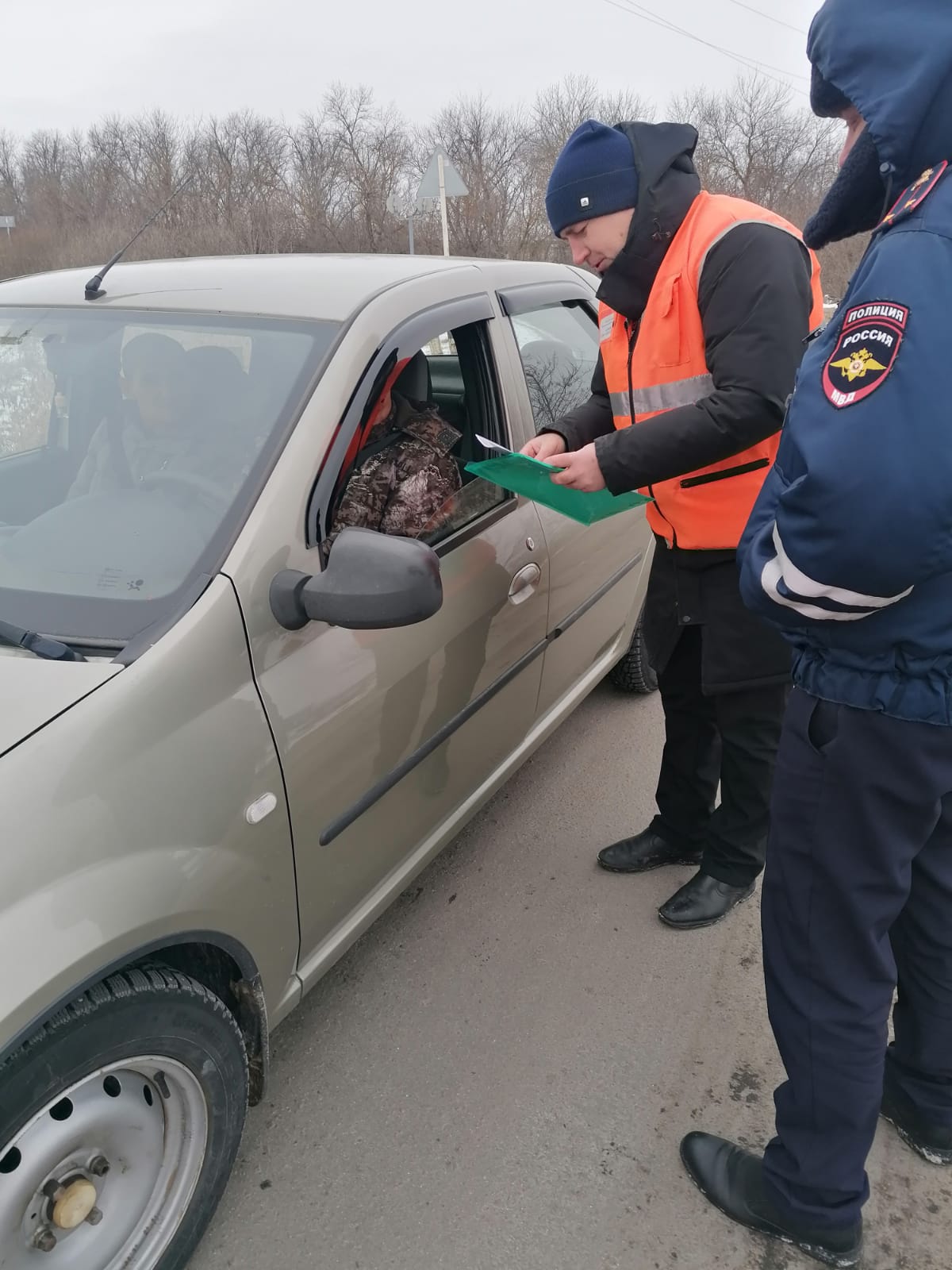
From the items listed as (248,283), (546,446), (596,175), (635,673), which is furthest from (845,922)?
(635,673)

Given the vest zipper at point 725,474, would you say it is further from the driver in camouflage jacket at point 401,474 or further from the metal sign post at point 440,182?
the metal sign post at point 440,182

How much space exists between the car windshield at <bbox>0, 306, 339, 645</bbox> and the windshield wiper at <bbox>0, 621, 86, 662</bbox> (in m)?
0.05

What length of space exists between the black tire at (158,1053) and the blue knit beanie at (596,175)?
176 centimetres

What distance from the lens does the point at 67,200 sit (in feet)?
106

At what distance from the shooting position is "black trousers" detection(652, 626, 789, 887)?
234 cm

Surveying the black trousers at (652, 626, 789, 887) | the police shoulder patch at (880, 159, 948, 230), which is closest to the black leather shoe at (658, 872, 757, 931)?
the black trousers at (652, 626, 789, 887)

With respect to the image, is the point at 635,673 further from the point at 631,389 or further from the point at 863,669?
the point at 863,669

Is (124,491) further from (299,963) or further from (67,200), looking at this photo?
(67,200)

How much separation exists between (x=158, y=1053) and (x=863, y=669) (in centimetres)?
127

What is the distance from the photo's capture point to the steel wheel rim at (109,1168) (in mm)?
1330

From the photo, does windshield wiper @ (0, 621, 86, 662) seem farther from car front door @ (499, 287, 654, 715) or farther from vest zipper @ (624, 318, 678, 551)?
car front door @ (499, 287, 654, 715)

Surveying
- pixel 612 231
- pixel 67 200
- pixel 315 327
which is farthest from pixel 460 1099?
pixel 67 200

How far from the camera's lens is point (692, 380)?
2.02 m

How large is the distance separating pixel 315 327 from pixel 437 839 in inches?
50.2
